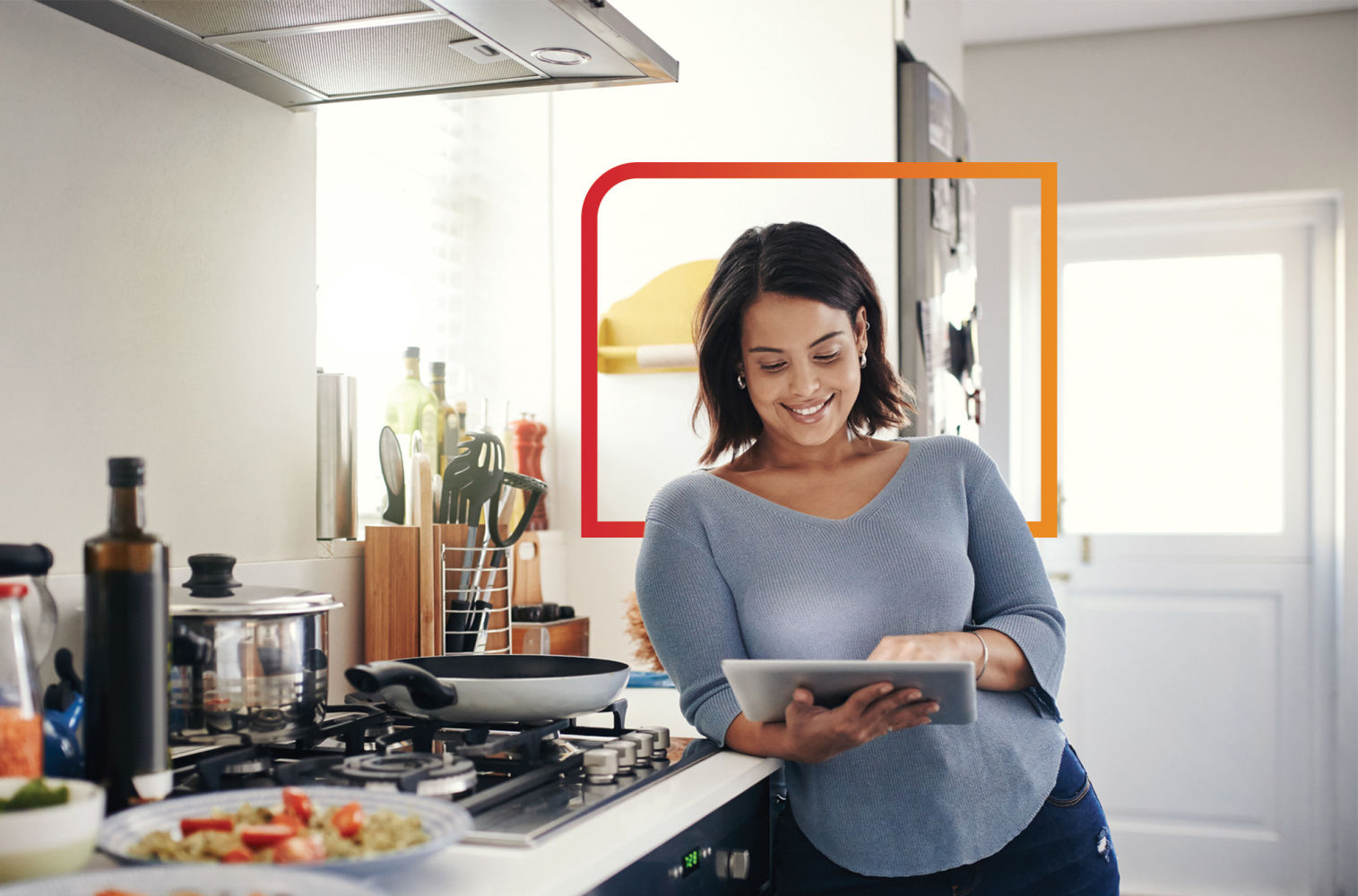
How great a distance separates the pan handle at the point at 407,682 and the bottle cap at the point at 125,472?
24 centimetres

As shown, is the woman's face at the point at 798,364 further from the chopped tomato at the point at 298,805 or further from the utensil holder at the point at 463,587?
the chopped tomato at the point at 298,805

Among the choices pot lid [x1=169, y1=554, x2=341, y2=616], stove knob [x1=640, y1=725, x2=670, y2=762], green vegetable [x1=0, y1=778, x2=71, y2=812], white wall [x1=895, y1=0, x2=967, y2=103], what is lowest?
stove knob [x1=640, y1=725, x2=670, y2=762]

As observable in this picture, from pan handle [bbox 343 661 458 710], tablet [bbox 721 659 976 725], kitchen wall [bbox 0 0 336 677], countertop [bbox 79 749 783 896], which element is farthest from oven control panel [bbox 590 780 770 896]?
kitchen wall [bbox 0 0 336 677]

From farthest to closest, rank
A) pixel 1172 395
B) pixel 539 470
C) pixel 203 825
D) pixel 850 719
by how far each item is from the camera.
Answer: pixel 1172 395, pixel 539 470, pixel 850 719, pixel 203 825

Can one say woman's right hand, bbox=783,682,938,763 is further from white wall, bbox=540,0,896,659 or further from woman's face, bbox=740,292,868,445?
white wall, bbox=540,0,896,659

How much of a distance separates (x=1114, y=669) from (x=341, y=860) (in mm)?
3002

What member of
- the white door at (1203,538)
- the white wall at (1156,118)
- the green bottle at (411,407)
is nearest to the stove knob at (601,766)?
the green bottle at (411,407)

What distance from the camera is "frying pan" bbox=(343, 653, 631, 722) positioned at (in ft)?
3.57

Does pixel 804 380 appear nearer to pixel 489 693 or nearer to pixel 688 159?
pixel 489 693

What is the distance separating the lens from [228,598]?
1.11 metres

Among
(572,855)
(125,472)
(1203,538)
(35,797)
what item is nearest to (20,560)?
(125,472)

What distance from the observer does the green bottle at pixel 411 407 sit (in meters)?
1.88

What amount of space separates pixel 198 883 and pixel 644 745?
59cm

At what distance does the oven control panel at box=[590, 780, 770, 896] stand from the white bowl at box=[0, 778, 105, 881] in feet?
1.13
